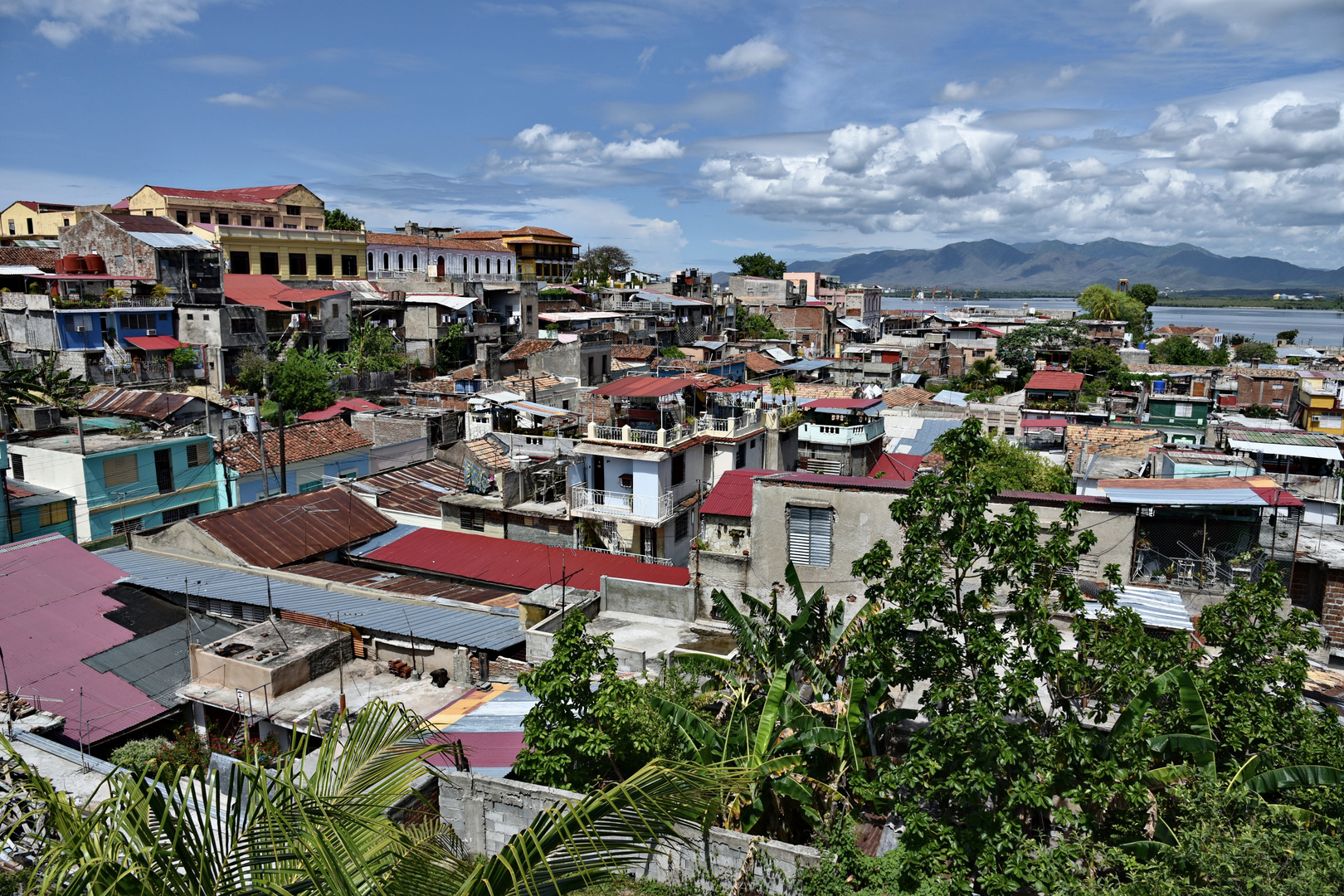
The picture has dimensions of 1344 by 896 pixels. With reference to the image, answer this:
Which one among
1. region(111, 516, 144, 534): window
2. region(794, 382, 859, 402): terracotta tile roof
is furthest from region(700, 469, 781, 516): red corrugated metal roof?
region(794, 382, 859, 402): terracotta tile roof

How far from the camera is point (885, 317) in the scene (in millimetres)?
109125

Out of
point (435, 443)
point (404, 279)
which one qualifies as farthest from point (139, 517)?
point (404, 279)

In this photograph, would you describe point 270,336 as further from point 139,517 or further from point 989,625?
point 989,625

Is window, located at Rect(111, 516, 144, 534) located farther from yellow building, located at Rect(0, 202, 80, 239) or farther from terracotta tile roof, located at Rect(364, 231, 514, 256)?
yellow building, located at Rect(0, 202, 80, 239)

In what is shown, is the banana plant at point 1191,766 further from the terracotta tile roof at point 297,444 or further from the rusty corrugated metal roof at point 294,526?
the terracotta tile roof at point 297,444

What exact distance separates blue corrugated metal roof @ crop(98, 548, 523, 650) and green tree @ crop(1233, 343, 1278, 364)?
88.5 meters

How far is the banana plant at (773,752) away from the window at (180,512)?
24428 millimetres

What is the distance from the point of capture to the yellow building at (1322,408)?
48359mm

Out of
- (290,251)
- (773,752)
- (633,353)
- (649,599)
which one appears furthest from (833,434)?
(290,251)

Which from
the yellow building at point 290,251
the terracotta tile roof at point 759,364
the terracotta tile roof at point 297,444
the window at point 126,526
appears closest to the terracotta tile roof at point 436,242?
the yellow building at point 290,251

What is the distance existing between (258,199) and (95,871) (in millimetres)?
67632

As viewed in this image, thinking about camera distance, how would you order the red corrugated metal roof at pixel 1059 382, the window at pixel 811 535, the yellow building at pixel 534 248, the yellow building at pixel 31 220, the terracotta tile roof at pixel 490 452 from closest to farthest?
the window at pixel 811 535
the terracotta tile roof at pixel 490 452
the red corrugated metal roof at pixel 1059 382
the yellow building at pixel 31 220
the yellow building at pixel 534 248

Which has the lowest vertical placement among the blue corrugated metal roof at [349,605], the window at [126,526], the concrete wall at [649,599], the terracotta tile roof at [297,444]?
the window at [126,526]

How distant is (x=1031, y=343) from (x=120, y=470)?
68.0 metres
